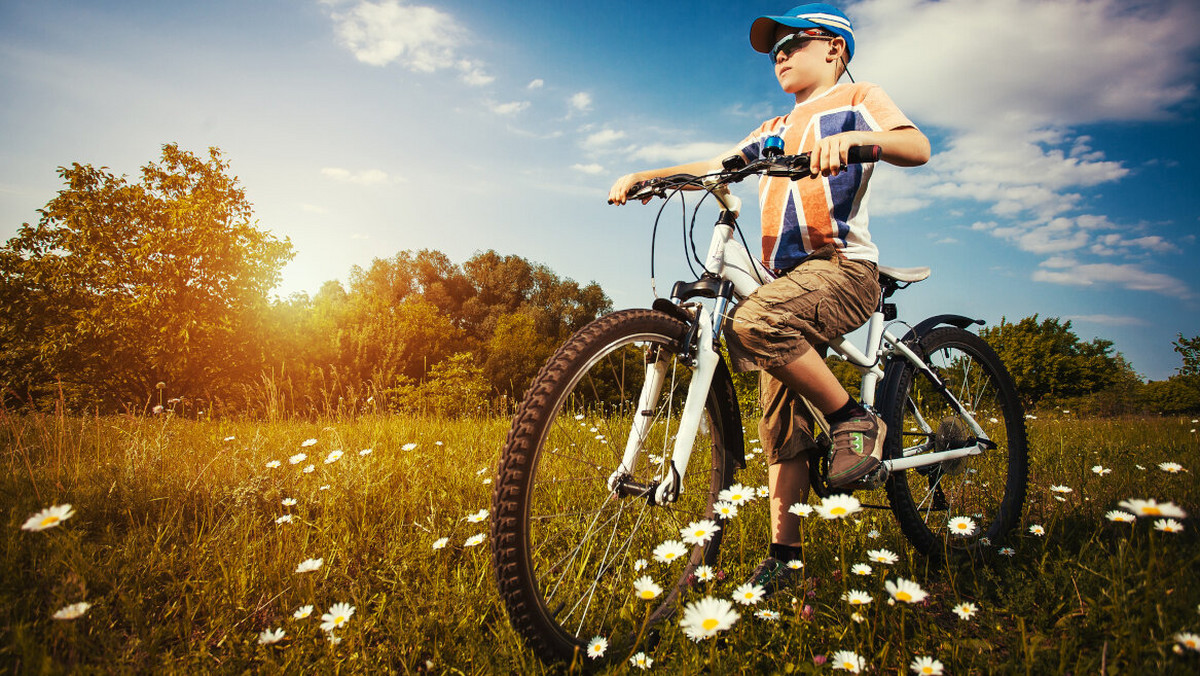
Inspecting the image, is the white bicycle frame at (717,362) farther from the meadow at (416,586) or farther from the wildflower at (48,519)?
the wildflower at (48,519)

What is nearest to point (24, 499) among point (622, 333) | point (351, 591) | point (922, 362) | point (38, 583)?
point (38, 583)

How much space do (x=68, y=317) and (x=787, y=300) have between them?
85.9 feet

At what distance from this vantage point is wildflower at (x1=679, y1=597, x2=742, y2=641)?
48.0 inches

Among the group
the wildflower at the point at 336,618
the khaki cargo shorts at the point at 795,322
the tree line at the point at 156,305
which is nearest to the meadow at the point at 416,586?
the wildflower at the point at 336,618

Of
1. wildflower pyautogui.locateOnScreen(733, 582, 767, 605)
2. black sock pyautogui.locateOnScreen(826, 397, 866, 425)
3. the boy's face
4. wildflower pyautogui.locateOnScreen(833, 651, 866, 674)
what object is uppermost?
the boy's face

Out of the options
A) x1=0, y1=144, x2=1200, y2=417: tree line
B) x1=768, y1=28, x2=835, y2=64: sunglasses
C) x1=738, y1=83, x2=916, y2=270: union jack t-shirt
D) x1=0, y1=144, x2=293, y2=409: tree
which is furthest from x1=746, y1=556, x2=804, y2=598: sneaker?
x1=0, y1=144, x2=293, y2=409: tree

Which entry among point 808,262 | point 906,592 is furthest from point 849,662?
point 808,262

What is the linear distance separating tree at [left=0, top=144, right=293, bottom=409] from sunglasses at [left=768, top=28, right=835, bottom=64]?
21472 mm

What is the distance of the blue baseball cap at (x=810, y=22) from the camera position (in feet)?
7.10

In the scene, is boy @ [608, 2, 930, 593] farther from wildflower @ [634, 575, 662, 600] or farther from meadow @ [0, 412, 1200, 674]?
wildflower @ [634, 575, 662, 600]

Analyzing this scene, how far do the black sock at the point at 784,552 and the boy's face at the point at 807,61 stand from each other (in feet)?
Answer: 6.61

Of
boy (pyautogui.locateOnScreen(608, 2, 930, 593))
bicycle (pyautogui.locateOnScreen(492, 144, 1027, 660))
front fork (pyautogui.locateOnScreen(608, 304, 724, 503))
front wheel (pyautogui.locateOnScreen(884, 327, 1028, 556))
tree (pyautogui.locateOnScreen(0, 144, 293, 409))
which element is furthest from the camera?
tree (pyautogui.locateOnScreen(0, 144, 293, 409))

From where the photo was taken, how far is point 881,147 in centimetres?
163

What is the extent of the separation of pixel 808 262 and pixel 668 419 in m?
0.89
